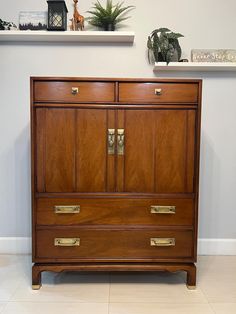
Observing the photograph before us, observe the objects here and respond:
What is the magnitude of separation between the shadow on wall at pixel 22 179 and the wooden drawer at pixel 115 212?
63cm

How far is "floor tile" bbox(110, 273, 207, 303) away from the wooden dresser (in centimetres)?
16

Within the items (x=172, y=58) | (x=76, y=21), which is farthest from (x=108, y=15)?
(x=172, y=58)

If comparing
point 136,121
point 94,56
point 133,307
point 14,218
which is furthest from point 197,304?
point 94,56

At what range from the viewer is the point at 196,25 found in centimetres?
227

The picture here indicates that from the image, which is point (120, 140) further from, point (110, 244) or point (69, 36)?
point (69, 36)

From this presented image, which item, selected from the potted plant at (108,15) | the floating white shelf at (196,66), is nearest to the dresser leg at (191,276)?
the floating white shelf at (196,66)

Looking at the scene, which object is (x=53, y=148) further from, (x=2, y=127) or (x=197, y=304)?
(x=197, y=304)

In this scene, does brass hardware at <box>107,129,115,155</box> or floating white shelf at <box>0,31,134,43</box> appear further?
floating white shelf at <box>0,31,134,43</box>

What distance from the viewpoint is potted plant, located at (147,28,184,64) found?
211cm

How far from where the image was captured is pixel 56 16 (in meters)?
2.10

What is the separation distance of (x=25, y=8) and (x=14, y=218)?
5.54 feet

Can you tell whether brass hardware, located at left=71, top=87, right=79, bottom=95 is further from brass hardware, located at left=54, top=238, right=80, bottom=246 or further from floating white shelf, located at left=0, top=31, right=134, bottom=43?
brass hardware, located at left=54, top=238, right=80, bottom=246

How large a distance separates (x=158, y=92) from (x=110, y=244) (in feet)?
3.24

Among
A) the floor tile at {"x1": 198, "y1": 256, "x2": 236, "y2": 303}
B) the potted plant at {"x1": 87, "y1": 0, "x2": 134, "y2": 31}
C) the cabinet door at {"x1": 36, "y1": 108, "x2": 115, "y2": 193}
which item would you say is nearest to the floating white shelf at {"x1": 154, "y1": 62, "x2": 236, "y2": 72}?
the potted plant at {"x1": 87, "y1": 0, "x2": 134, "y2": 31}
